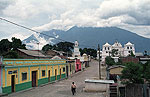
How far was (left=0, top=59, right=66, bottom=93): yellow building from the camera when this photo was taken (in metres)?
18.6

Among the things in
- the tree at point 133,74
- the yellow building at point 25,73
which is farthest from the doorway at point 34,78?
the tree at point 133,74

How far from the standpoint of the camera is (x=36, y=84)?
2508 cm

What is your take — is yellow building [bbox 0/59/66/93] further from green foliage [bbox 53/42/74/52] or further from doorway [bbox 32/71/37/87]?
green foliage [bbox 53/42/74/52]

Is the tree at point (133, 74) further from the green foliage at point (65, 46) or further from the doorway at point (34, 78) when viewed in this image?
the green foliage at point (65, 46)

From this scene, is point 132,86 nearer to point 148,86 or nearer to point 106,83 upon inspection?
point 148,86

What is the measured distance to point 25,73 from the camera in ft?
73.5

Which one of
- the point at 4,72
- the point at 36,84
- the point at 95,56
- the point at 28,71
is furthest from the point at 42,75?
the point at 95,56

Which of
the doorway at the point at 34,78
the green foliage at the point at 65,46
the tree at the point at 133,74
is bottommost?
the doorway at the point at 34,78

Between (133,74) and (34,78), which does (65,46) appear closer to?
(34,78)

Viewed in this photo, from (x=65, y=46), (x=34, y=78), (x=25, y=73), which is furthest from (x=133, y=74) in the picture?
(x=65, y=46)

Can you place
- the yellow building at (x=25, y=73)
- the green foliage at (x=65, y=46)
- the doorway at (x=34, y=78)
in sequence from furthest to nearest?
the green foliage at (x=65, y=46) < the doorway at (x=34, y=78) < the yellow building at (x=25, y=73)

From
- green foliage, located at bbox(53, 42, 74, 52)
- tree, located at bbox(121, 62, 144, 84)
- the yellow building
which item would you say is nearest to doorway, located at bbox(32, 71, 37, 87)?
the yellow building

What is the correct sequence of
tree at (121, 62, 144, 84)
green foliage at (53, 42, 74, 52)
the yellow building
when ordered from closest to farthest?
1. tree at (121, 62, 144, 84)
2. the yellow building
3. green foliage at (53, 42, 74, 52)

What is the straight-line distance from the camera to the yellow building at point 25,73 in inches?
732
